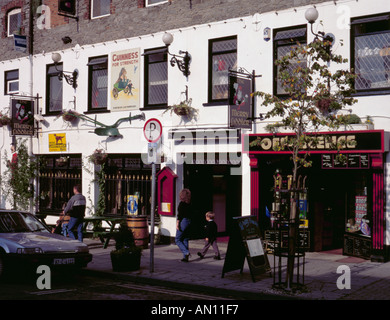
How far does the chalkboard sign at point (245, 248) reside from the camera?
10727 mm

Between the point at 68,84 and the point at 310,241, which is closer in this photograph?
the point at 310,241

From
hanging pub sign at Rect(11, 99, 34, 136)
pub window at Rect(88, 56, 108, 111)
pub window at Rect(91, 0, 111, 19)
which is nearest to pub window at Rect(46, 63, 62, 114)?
hanging pub sign at Rect(11, 99, 34, 136)

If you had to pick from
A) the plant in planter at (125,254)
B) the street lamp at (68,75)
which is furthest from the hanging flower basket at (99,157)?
the plant in planter at (125,254)

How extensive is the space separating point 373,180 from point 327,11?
14.4 feet

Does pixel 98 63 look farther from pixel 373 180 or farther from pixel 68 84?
pixel 373 180

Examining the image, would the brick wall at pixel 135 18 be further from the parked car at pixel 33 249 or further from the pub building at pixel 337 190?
the parked car at pixel 33 249

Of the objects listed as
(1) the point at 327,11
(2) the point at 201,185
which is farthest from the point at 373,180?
(2) the point at 201,185

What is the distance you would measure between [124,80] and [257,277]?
911 centimetres

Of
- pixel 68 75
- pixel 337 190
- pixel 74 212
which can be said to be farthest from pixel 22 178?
pixel 337 190

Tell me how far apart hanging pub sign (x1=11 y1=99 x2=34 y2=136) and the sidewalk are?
7369 millimetres

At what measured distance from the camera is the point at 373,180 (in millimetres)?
12875

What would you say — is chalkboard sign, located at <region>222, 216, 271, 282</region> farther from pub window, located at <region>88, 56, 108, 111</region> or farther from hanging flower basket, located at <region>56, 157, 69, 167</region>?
hanging flower basket, located at <region>56, 157, 69, 167</region>

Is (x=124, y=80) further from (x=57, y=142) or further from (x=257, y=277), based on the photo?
(x=257, y=277)

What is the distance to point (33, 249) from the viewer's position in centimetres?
1004
